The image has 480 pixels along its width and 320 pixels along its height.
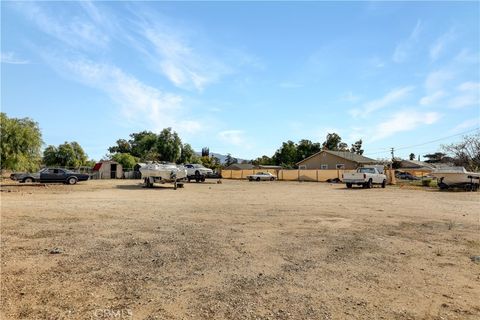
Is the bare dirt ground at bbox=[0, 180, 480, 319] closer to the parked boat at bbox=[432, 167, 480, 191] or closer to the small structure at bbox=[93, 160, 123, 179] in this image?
the parked boat at bbox=[432, 167, 480, 191]

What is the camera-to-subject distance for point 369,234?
8602 mm

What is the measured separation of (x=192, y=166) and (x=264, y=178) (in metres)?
18.0

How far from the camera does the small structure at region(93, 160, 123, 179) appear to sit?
163ft

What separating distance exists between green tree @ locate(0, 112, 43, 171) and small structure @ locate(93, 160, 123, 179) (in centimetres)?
1409

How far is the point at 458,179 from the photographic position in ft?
96.0

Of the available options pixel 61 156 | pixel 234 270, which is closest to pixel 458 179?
pixel 234 270

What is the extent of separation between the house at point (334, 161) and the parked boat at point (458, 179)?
25809mm

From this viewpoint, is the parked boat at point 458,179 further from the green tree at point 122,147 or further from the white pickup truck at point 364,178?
the green tree at point 122,147

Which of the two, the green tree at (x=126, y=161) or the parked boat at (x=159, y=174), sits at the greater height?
the green tree at (x=126, y=161)

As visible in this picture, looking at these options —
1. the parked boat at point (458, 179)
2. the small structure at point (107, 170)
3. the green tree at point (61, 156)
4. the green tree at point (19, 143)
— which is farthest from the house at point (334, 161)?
the green tree at point (61, 156)

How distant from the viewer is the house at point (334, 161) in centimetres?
5664

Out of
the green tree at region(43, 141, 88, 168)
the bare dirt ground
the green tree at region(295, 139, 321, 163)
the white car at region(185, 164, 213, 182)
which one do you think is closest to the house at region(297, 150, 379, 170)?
the green tree at region(295, 139, 321, 163)

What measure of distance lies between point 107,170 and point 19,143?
17276mm

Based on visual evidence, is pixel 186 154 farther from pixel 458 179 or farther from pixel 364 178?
pixel 458 179
